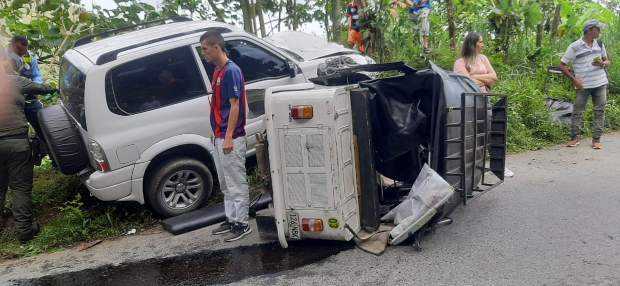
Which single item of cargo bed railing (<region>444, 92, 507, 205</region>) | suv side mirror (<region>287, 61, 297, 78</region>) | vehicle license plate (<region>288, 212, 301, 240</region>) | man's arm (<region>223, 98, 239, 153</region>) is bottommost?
vehicle license plate (<region>288, 212, 301, 240</region>)

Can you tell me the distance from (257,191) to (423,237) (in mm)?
2336

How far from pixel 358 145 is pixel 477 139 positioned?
135cm

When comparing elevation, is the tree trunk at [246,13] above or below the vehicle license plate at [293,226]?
above

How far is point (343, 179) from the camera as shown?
3.75 meters

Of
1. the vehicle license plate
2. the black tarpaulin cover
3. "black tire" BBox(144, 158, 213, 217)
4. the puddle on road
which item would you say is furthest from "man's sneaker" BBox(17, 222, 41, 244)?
the black tarpaulin cover

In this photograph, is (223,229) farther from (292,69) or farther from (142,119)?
(292,69)

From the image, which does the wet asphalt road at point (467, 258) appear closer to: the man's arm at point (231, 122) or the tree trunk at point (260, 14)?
the man's arm at point (231, 122)

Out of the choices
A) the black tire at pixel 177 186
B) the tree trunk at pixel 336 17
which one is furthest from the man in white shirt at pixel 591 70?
the tree trunk at pixel 336 17

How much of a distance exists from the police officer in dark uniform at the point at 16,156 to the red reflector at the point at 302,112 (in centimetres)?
330

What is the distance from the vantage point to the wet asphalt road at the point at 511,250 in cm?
337

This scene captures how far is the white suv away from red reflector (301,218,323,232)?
1.95m

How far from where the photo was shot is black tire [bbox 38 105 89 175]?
4.96 m

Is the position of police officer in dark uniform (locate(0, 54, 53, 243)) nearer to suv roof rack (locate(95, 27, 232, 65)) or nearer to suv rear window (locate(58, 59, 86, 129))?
suv rear window (locate(58, 59, 86, 129))

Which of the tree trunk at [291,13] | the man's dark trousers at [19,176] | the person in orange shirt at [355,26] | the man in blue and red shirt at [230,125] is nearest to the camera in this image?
the man in blue and red shirt at [230,125]
